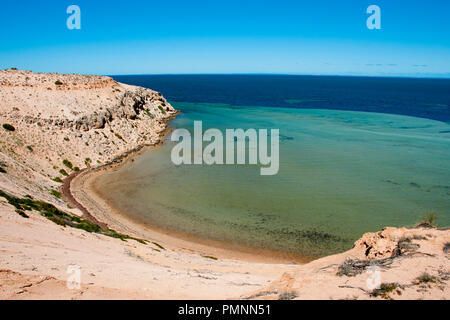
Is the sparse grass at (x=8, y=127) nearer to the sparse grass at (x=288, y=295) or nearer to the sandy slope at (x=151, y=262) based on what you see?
the sandy slope at (x=151, y=262)

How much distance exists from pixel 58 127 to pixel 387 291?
34676 mm

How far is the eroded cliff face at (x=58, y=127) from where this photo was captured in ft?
84.4

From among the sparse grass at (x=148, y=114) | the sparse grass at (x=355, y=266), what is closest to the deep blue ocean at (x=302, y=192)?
the sparse grass at (x=355, y=266)

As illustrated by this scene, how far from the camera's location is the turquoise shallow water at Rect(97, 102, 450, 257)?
66.5 feet

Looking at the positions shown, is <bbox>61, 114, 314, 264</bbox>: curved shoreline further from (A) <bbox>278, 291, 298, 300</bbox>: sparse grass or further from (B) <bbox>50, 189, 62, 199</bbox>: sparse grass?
(A) <bbox>278, 291, 298, 300</bbox>: sparse grass

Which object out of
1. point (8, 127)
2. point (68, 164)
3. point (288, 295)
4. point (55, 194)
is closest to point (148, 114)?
point (68, 164)

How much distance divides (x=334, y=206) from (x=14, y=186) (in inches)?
884

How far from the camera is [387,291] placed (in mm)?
7898

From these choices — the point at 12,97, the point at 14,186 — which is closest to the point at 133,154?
the point at 12,97

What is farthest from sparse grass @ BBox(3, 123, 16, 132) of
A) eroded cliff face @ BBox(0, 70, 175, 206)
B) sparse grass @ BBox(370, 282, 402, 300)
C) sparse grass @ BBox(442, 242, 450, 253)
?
sparse grass @ BBox(442, 242, 450, 253)

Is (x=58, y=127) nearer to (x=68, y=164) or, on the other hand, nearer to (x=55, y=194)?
(x=68, y=164)
